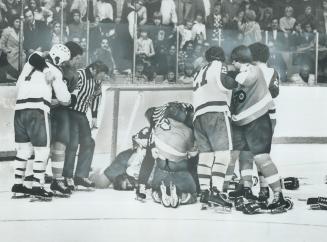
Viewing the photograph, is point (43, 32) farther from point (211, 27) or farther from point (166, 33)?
point (211, 27)

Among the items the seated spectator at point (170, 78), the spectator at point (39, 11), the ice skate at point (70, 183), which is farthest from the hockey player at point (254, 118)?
the spectator at point (39, 11)

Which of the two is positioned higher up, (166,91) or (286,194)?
(166,91)

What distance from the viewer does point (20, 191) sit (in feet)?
10.6

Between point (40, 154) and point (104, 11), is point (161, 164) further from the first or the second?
point (104, 11)

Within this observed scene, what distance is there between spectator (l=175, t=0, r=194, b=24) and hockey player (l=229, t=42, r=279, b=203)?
1.25ft

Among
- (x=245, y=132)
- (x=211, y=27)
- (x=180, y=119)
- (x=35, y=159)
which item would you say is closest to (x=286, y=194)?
(x=245, y=132)

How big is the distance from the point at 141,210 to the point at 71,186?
40 centimetres

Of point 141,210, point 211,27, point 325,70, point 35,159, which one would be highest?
point 211,27

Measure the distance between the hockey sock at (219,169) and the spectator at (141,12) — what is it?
2.62ft

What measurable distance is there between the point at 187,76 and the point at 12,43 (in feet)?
3.05

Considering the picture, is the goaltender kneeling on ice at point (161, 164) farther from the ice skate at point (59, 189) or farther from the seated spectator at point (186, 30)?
the seated spectator at point (186, 30)

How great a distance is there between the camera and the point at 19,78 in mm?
3229

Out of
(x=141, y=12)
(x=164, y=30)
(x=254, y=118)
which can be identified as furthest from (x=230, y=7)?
(x=254, y=118)

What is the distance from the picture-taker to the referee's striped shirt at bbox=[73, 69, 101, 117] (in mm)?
3318
